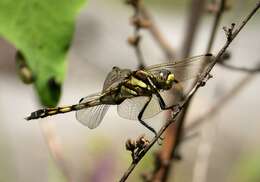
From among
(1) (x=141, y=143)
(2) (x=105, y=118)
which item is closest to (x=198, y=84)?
(1) (x=141, y=143)

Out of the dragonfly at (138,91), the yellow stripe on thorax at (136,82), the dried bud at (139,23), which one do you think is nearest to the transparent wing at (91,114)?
the dragonfly at (138,91)

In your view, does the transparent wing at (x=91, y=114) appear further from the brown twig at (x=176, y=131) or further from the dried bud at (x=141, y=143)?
the dried bud at (x=141, y=143)

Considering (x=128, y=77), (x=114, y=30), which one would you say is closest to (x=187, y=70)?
(x=128, y=77)

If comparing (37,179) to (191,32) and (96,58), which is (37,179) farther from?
(191,32)

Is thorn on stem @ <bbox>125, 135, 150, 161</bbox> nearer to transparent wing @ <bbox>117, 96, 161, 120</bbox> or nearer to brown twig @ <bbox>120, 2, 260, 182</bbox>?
brown twig @ <bbox>120, 2, 260, 182</bbox>

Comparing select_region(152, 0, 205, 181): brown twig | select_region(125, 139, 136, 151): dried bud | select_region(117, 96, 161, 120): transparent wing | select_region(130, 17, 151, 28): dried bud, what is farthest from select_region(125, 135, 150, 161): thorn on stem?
A: select_region(130, 17, 151, 28): dried bud
